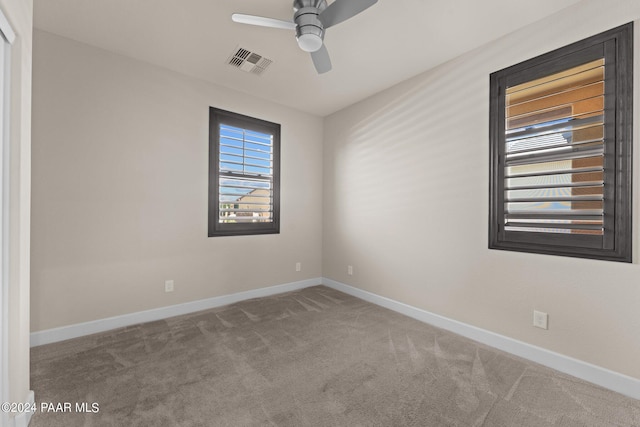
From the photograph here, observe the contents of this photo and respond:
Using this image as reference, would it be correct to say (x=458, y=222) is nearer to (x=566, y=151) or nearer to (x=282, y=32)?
(x=566, y=151)

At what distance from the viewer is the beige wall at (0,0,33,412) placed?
A: 4.48 feet

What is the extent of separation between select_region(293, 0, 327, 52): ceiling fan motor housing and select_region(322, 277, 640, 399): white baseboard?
2.74 metres

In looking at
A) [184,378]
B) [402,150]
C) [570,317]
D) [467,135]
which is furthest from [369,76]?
[184,378]

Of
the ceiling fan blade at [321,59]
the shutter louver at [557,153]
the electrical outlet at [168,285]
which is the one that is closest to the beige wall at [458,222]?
the shutter louver at [557,153]

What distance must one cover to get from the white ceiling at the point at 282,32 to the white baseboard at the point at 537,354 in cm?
258

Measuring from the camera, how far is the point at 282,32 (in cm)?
230

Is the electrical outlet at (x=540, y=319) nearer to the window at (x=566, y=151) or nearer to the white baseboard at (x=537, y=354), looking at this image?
the white baseboard at (x=537, y=354)

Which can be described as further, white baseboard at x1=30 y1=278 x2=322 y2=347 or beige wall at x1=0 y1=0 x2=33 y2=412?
white baseboard at x1=30 y1=278 x2=322 y2=347

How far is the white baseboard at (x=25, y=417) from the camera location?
137cm

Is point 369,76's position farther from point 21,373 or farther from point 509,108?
point 21,373

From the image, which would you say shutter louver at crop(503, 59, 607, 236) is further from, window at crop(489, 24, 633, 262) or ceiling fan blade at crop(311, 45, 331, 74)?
ceiling fan blade at crop(311, 45, 331, 74)

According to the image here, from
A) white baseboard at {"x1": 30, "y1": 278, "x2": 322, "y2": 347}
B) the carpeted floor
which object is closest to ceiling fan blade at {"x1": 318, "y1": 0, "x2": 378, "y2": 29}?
the carpeted floor

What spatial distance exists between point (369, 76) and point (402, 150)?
902mm

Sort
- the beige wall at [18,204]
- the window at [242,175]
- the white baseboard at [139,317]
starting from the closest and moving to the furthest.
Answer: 1. the beige wall at [18,204]
2. the white baseboard at [139,317]
3. the window at [242,175]
